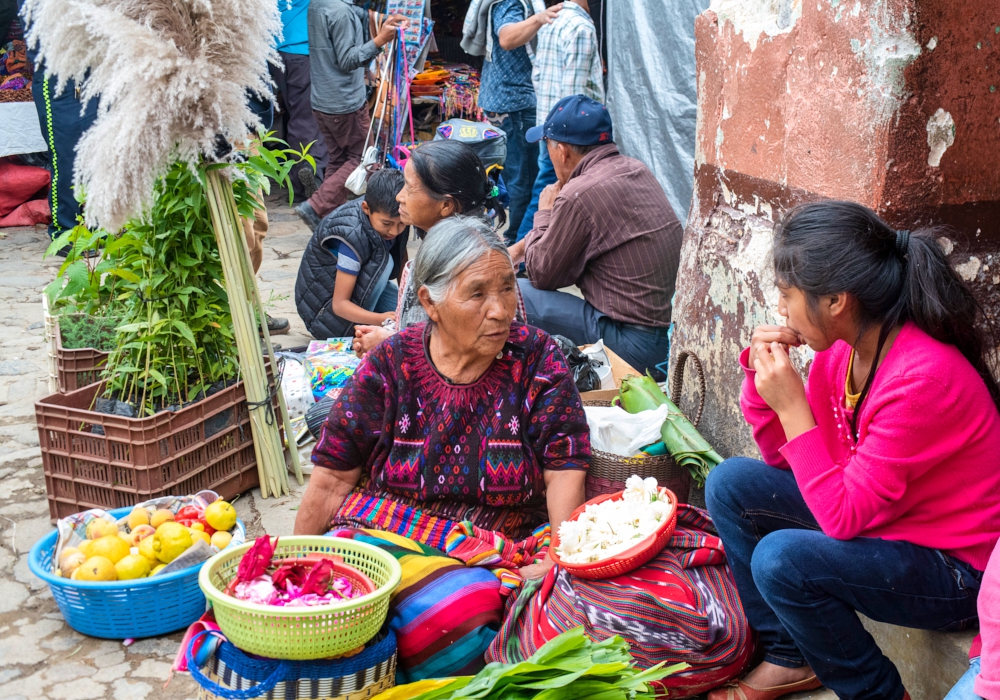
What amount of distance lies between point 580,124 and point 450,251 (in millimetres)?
1992

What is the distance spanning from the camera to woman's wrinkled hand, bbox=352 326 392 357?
3797 millimetres

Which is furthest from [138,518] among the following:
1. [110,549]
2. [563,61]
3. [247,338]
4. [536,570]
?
[563,61]

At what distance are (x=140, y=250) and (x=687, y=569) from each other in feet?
7.98

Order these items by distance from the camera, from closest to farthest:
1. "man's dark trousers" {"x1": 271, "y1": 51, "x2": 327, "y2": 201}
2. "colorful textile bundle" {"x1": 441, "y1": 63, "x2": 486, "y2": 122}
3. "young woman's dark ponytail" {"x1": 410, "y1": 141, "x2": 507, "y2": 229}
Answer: "young woman's dark ponytail" {"x1": 410, "y1": 141, "x2": 507, "y2": 229} < "man's dark trousers" {"x1": 271, "y1": 51, "x2": 327, "y2": 201} < "colorful textile bundle" {"x1": 441, "y1": 63, "x2": 486, "y2": 122}

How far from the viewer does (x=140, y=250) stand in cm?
359

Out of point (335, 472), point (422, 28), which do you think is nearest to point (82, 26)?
point (335, 472)

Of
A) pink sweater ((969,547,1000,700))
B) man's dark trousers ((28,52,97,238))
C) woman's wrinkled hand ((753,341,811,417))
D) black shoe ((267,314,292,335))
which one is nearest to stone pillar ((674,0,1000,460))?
woman's wrinkled hand ((753,341,811,417))

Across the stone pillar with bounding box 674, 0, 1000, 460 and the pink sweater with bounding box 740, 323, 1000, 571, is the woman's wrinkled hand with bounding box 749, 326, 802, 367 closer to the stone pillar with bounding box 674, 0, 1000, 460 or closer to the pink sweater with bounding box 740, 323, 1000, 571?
the pink sweater with bounding box 740, 323, 1000, 571

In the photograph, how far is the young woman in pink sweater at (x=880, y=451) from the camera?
6.29 feet

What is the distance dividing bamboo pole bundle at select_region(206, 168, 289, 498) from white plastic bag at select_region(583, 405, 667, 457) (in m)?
1.38

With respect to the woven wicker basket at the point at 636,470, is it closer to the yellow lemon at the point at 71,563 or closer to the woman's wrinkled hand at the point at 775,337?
the woman's wrinkled hand at the point at 775,337

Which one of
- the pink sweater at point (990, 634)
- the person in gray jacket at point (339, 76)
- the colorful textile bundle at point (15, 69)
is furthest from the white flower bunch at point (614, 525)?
the colorful textile bundle at point (15, 69)

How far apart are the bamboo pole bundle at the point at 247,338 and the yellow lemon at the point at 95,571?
96 centimetres

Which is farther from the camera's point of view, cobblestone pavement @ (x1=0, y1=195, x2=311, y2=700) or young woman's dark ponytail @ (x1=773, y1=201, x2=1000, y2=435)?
cobblestone pavement @ (x1=0, y1=195, x2=311, y2=700)
